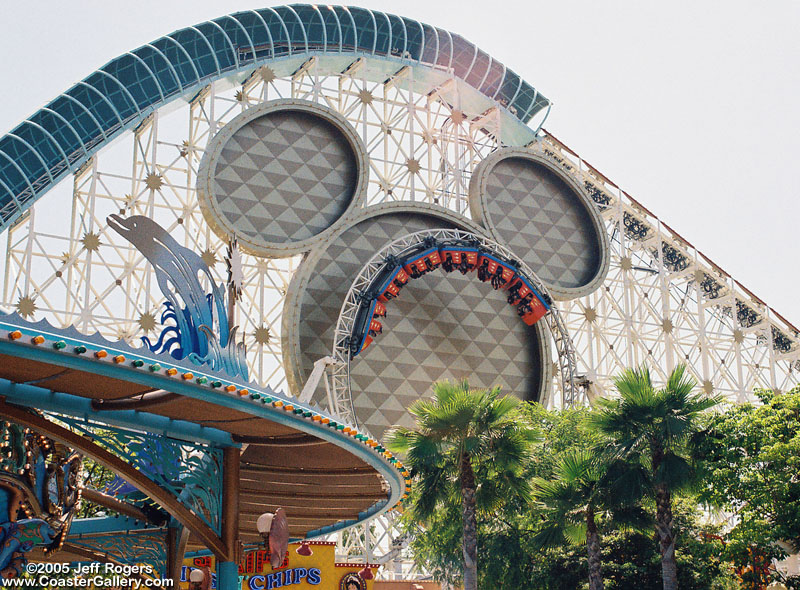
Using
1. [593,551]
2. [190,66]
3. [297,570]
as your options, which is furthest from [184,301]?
[190,66]

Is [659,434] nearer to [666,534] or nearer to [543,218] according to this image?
[666,534]

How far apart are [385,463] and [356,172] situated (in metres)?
28.9

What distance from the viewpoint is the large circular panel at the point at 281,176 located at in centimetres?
4369

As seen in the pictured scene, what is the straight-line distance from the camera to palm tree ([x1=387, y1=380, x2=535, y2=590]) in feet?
→ 95.0

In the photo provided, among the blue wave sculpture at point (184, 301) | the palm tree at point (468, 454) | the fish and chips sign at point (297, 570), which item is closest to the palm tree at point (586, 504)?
the palm tree at point (468, 454)

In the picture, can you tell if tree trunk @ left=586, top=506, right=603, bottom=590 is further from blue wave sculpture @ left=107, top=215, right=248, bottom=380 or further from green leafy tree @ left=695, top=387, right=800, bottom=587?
blue wave sculpture @ left=107, top=215, right=248, bottom=380

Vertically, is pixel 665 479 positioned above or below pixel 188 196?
below

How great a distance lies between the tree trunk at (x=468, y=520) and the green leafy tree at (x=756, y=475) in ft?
20.1

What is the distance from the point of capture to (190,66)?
46.7m

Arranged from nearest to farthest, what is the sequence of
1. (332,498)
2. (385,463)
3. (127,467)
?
(127,467) < (385,463) < (332,498)

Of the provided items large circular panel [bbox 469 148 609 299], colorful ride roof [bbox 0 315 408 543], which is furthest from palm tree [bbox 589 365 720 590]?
large circular panel [bbox 469 148 609 299]

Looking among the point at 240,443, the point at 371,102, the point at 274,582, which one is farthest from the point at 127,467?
the point at 371,102

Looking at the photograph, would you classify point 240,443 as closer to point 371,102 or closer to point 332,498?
point 332,498

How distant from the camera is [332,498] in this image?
22719 mm
